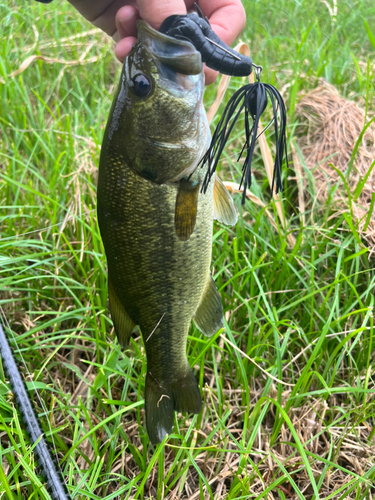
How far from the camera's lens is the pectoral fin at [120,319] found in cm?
158

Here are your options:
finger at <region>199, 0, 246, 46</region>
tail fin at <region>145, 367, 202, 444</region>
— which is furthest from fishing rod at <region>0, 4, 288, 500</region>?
finger at <region>199, 0, 246, 46</region>

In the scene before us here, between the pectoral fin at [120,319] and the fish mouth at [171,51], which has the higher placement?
the fish mouth at [171,51]

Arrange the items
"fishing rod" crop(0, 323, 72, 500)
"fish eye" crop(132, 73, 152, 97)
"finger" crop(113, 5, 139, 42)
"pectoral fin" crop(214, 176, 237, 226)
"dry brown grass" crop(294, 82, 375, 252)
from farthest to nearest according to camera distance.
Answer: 1. "dry brown grass" crop(294, 82, 375, 252)
2. "finger" crop(113, 5, 139, 42)
3. "pectoral fin" crop(214, 176, 237, 226)
4. "fishing rod" crop(0, 323, 72, 500)
5. "fish eye" crop(132, 73, 152, 97)

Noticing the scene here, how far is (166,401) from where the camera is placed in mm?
1715

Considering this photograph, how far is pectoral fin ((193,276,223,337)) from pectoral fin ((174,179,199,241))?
32cm

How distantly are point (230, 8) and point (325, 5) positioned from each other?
11.9ft

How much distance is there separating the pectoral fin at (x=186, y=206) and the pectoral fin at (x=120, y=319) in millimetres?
345

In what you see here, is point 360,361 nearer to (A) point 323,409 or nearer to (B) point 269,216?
(A) point 323,409

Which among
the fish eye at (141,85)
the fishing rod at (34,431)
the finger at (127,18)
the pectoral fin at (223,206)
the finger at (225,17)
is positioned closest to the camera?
the fish eye at (141,85)

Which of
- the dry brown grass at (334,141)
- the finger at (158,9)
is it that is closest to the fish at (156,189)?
the finger at (158,9)

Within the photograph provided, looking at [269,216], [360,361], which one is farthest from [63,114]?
[360,361]

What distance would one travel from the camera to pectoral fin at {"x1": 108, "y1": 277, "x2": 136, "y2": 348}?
1580mm

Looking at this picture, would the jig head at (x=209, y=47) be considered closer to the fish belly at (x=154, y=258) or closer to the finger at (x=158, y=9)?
the finger at (x=158, y=9)

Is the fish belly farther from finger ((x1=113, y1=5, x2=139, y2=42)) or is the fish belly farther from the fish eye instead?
finger ((x1=113, y1=5, x2=139, y2=42))
